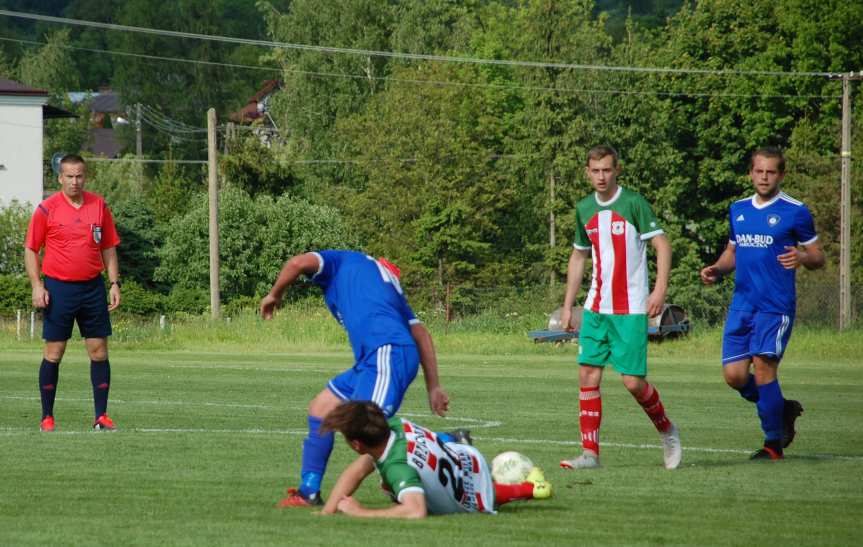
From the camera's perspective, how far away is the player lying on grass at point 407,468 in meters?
7.44

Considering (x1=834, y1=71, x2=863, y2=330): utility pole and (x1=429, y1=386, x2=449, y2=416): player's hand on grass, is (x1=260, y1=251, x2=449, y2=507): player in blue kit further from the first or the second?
(x1=834, y1=71, x2=863, y2=330): utility pole

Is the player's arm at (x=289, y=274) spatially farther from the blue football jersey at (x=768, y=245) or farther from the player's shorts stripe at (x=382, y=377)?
the blue football jersey at (x=768, y=245)

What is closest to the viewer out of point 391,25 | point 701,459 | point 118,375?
point 701,459

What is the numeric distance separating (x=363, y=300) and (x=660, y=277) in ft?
9.59

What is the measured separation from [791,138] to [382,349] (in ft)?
173

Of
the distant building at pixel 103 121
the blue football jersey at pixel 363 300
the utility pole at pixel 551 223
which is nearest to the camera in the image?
the blue football jersey at pixel 363 300

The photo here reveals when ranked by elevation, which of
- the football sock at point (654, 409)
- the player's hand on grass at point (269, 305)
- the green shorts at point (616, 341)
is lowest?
the football sock at point (654, 409)

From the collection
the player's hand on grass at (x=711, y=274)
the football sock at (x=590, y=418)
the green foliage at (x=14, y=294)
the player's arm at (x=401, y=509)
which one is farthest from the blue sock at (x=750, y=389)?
the green foliage at (x=14, y=294)

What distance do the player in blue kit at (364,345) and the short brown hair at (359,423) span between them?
45 cm

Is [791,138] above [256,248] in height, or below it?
above

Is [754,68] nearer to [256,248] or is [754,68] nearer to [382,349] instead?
[256,248]

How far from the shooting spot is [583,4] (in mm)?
64438

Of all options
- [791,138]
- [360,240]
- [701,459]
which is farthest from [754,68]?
[701,459]

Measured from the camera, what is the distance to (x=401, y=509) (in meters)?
7.62
